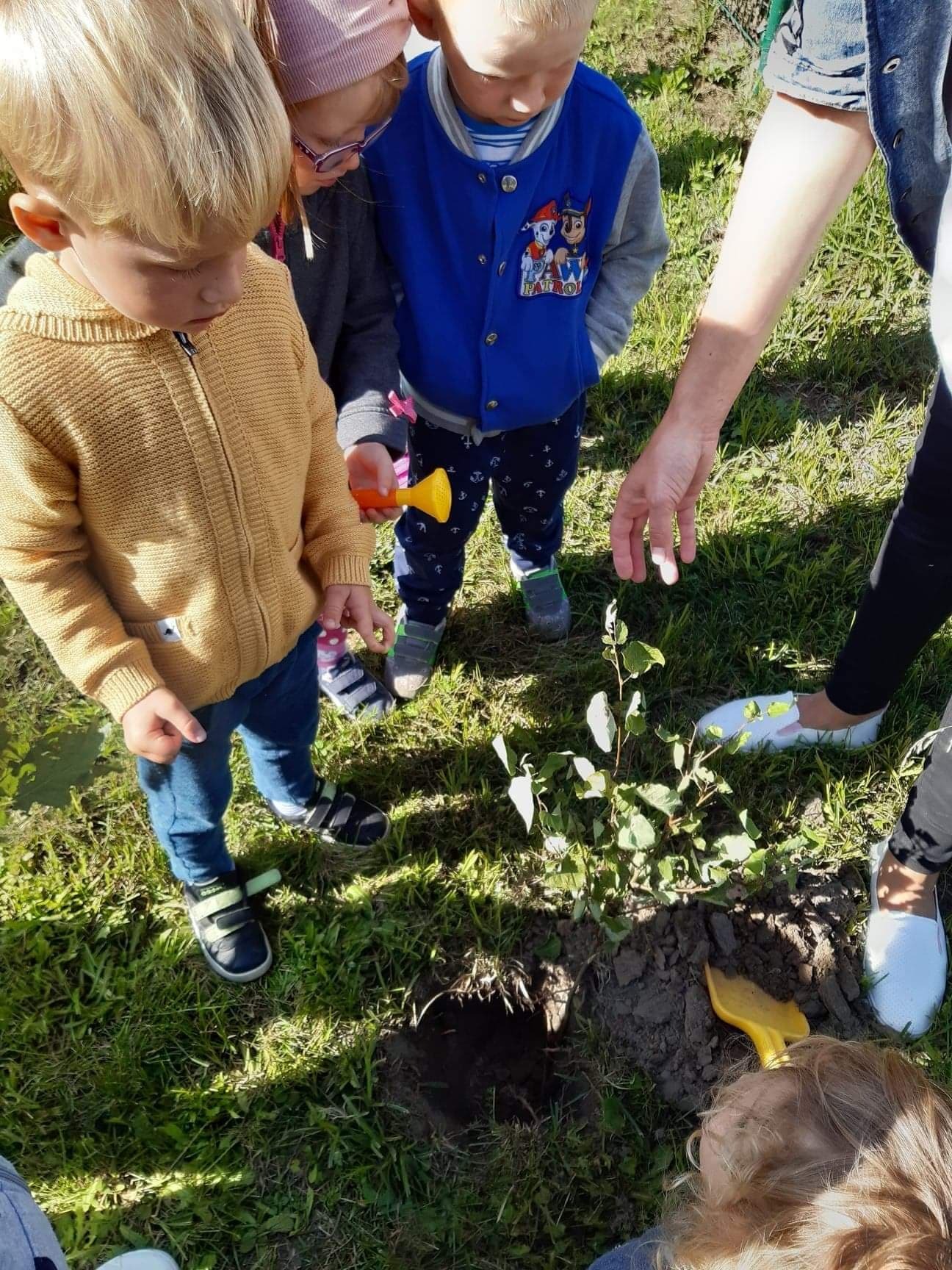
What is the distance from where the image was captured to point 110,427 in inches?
49.4

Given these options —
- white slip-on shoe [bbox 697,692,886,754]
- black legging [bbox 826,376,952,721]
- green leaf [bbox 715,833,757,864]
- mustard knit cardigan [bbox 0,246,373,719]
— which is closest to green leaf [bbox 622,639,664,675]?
green leaf [bbox 715,833,757,864]

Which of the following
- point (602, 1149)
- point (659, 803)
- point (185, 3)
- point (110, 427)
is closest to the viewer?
point (185, 3)

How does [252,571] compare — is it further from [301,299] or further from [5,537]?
[301,299]

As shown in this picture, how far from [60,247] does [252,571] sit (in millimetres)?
545

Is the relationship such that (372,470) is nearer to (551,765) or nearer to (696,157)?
(551,765)

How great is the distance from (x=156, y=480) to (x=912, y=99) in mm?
1290

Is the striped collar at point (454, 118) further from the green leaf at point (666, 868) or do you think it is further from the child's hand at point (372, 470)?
the green leaf at point (666, 868)

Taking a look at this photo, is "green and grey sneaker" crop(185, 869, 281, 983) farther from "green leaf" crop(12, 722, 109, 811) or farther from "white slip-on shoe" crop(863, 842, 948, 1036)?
"white slip-on shoe" crop(863, 842, 948, 1036)

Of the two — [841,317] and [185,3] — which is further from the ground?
[185,3]

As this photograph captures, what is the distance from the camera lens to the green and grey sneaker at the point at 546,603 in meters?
2.63

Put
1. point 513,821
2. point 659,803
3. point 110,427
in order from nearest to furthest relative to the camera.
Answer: point 110,427 → point 659,803 → point 513,821

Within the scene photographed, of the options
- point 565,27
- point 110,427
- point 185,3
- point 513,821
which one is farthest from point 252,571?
point 513,821

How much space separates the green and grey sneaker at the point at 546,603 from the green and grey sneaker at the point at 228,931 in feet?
3.56

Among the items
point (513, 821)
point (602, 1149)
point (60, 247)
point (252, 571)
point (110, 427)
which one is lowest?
point (602, 1149)
